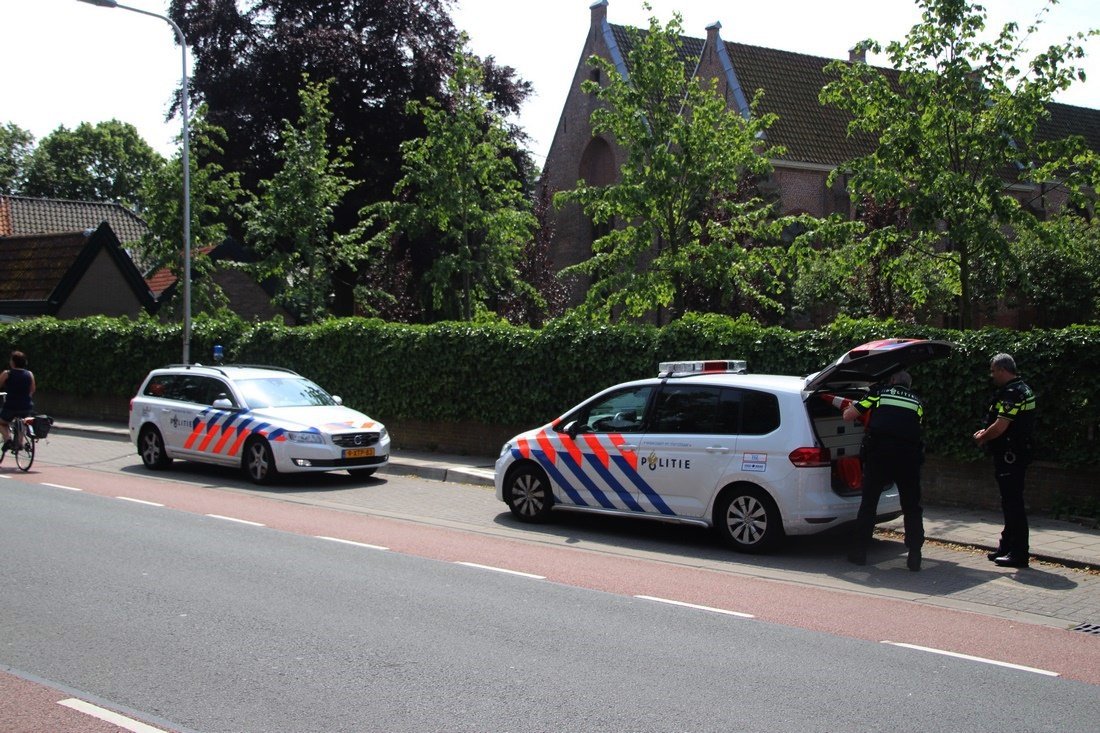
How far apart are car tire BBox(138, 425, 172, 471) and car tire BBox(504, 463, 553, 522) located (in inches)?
290

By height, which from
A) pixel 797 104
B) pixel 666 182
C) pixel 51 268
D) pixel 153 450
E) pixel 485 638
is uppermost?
pixel 797 104

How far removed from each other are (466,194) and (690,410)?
12769 millimetres

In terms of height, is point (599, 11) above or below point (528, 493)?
above

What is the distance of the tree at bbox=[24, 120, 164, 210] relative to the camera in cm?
7244

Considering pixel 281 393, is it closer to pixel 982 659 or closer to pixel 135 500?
pixel 135 500

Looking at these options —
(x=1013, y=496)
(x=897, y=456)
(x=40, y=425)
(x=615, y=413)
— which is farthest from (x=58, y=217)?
(x=1013, y=496)

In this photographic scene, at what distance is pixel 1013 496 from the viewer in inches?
366

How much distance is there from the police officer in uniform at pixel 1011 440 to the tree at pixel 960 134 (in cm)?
542

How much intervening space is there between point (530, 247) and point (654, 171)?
17443mm

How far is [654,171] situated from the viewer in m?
18.2

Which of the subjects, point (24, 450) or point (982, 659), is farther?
point (24, 450)

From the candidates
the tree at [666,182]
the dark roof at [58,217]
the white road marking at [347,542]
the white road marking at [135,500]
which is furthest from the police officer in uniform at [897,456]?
the dark roof at [58,217]

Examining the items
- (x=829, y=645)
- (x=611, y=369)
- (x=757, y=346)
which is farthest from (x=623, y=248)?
(x=829, y=645)

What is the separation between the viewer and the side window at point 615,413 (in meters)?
10.9
